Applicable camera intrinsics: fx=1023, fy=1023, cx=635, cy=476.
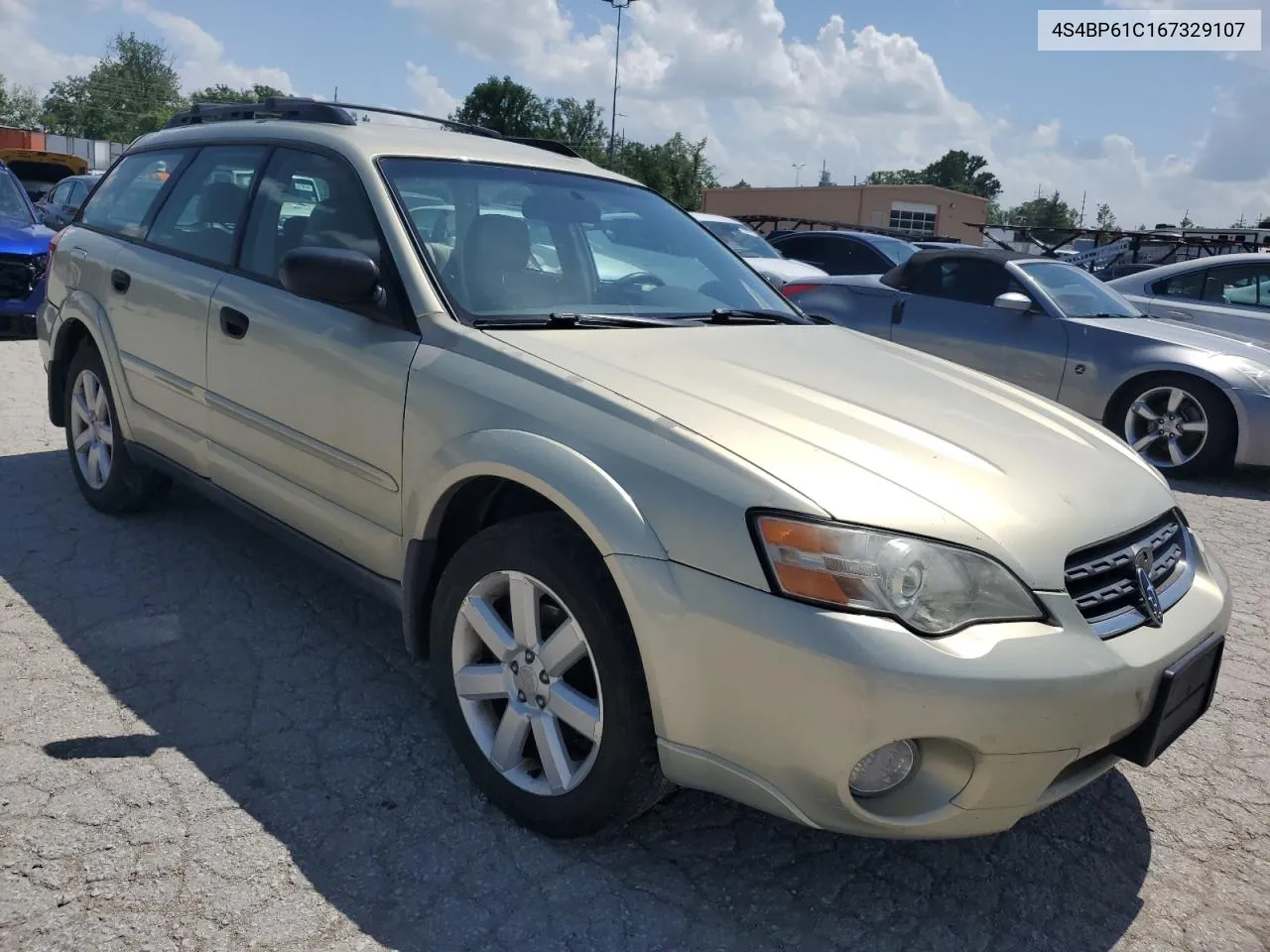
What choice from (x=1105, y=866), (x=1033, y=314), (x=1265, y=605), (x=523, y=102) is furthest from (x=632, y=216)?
(x=523, y=102)

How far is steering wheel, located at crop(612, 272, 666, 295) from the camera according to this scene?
10.8ft

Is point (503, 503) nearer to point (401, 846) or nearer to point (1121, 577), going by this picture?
point (401, 846)

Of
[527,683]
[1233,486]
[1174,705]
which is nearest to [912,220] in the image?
[1233,486]

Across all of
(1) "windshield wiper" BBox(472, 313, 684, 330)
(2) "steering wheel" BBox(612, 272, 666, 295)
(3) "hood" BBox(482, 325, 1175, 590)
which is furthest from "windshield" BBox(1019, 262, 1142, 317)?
(1) "windshield wiper" BBox(472, 313, 684, 330)

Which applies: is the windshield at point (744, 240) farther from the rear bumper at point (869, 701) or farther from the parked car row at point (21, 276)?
the rear bumper at point (869, 701)

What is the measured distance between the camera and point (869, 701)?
1950 mm

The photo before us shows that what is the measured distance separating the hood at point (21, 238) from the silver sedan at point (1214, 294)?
9.82 m

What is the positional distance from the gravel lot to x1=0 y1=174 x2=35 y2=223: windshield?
817cm

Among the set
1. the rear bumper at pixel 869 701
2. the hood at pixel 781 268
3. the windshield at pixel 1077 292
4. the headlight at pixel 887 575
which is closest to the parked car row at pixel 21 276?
the hood at pixel 781 268

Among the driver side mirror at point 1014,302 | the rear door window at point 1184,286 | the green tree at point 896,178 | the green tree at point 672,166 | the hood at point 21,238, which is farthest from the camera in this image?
the green tree at point 896,178

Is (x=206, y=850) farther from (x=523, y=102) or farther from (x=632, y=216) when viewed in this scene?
(x=523, y=102)

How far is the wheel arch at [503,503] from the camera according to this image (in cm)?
221

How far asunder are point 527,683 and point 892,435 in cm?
106

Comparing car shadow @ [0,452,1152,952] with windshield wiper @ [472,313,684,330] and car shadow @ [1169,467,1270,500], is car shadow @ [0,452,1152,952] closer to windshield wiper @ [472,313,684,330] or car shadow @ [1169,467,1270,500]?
windshield wiper @ [472,313,684,330]
